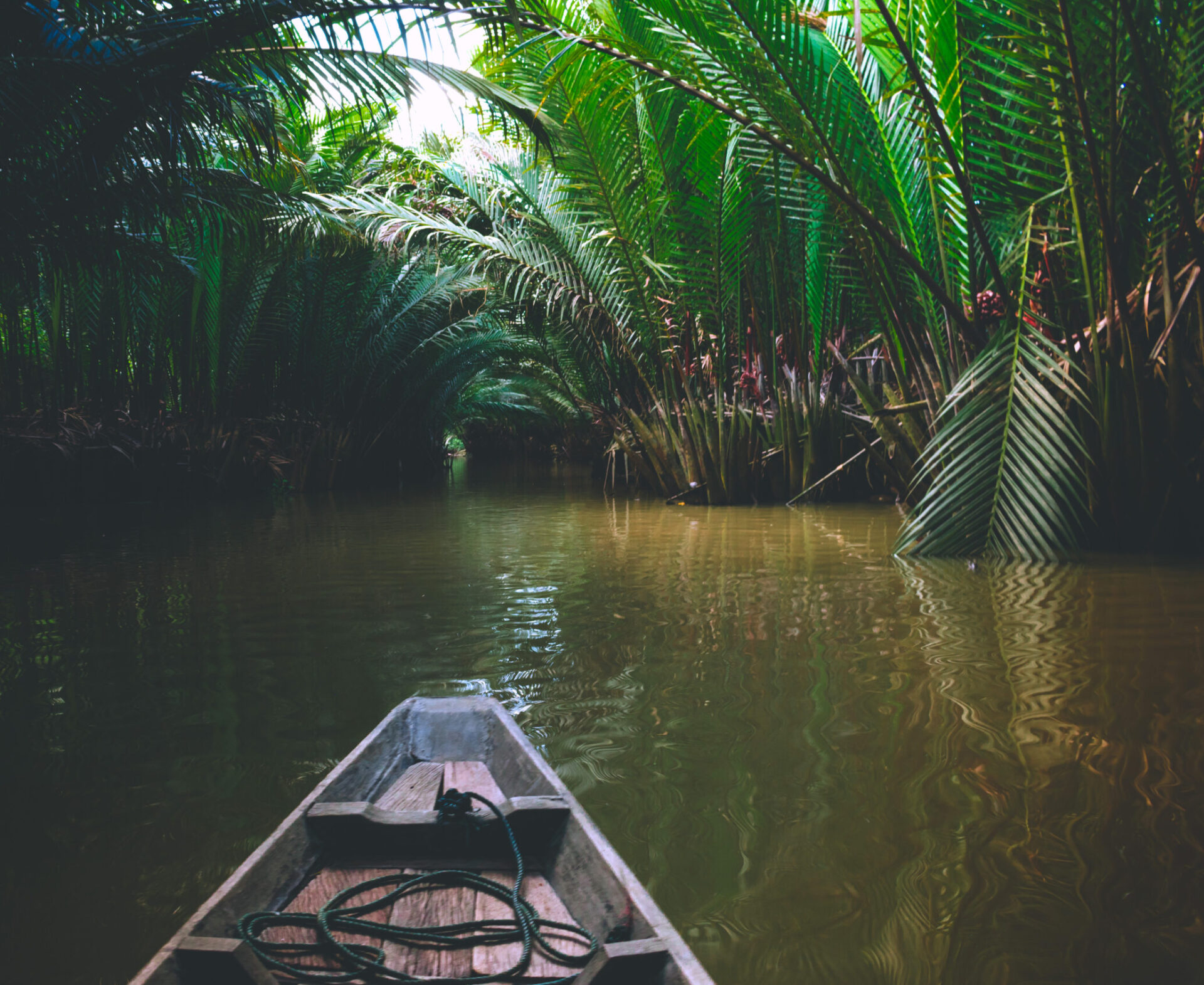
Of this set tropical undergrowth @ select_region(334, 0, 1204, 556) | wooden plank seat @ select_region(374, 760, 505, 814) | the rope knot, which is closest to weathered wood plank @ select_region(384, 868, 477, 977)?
the rope knot

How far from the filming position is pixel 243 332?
10234 mm

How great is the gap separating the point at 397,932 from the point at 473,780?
61cm

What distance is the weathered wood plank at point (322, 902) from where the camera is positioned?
132 cm

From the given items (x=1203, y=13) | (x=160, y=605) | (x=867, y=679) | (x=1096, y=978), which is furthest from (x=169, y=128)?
(x=1096, y=978)

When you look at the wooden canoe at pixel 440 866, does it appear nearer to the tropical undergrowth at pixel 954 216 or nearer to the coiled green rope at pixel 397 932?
the coiled green rope at pixel 397 932

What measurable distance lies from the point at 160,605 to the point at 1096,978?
3811mm

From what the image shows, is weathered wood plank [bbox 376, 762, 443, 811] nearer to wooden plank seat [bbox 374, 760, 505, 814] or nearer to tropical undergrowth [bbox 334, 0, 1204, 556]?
wooden plank seat [bbox 374, 760, 505, 814]

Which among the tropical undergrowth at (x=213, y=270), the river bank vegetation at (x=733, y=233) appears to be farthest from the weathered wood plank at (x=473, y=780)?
the tropical undergrowth at (x=213, y=270)

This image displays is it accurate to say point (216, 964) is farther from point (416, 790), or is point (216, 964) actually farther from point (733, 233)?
point (733, 233)

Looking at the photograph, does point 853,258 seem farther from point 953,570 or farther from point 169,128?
point 169,128

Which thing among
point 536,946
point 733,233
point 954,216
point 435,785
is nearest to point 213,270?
point 733,233

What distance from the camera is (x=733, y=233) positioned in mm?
7430

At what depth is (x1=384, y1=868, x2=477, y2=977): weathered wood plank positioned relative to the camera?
1.33 m

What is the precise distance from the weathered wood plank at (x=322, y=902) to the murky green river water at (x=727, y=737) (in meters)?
0.21
